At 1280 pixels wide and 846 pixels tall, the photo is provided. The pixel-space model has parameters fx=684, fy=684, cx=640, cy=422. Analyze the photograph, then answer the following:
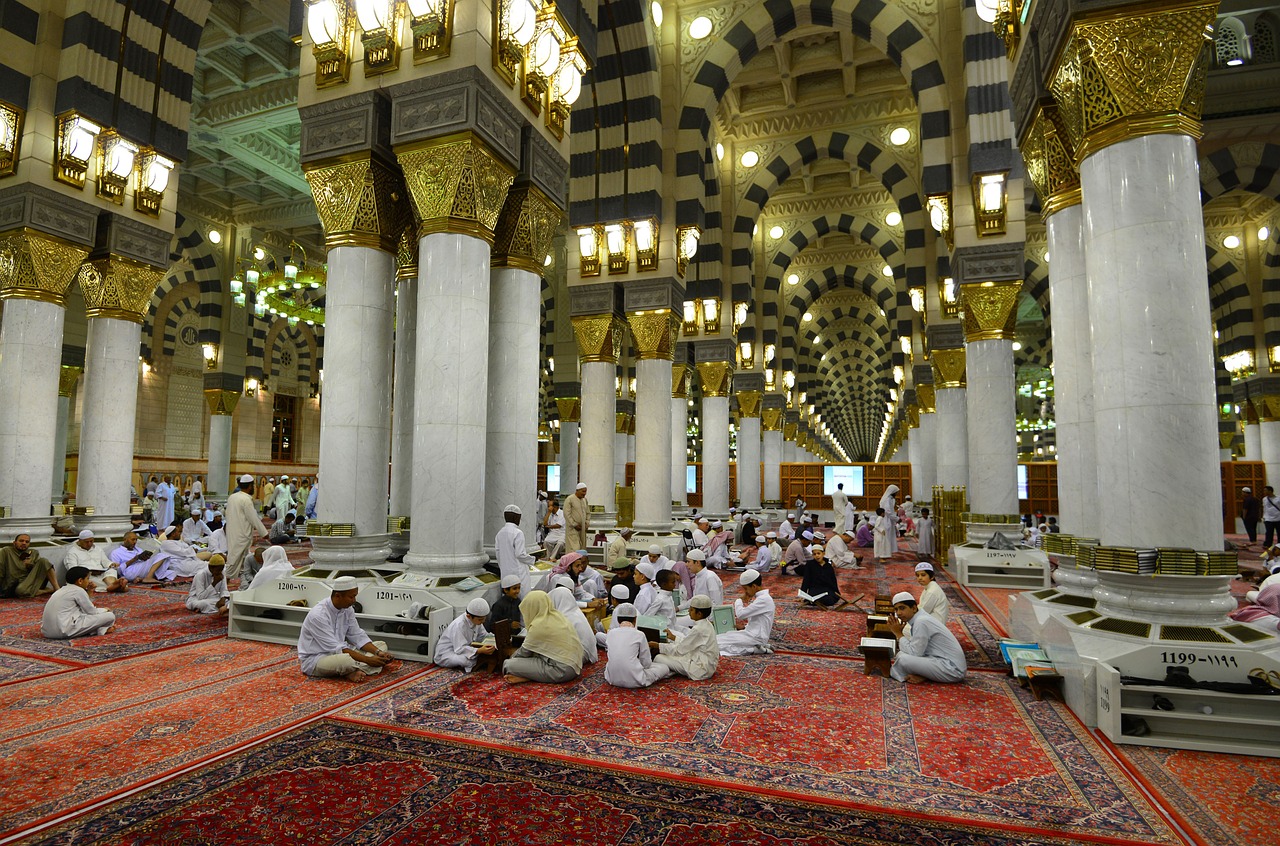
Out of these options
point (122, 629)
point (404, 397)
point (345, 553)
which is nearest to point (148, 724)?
point (345, 553)

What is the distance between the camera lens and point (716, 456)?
41.1 feet

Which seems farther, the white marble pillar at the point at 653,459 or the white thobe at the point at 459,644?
the white marble pillar at the point at 653,459

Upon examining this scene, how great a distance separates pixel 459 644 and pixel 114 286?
624cm

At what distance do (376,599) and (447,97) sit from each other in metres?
3.57

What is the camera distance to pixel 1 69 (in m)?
6.56

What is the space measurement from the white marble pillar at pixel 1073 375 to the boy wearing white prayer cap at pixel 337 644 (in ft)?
15.8

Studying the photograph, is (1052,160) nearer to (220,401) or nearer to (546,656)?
(546,656)

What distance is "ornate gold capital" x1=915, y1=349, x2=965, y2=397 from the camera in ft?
35.6

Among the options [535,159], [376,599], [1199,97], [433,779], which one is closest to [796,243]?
[535,159]

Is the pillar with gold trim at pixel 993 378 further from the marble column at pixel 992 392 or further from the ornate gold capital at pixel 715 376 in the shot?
the ornate gold capital at pixel 715 376

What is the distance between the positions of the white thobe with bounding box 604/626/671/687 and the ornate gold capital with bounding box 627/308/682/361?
5.66 metres

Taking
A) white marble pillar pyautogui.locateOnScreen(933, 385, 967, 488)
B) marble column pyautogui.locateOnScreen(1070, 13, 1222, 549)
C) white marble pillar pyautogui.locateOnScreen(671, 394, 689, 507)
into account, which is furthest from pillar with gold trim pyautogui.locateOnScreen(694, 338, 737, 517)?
marble column pyautogui.locateOnScreen(1070, 13, 1222, 549)

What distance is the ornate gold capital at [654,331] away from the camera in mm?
9055

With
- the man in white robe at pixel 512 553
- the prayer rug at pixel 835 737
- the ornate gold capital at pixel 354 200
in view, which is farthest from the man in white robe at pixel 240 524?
the prayer rug at pixel 835 737
